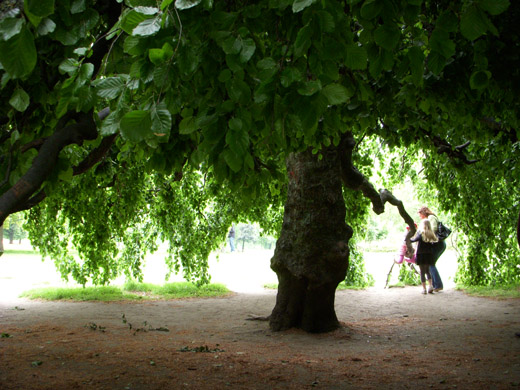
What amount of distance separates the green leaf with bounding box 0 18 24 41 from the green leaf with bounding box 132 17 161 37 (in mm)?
342

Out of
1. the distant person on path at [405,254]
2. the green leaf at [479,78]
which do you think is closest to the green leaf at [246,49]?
the green leaf at [479,78]

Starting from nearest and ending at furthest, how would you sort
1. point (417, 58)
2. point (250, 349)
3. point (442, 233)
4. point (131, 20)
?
1. point (131, 20)
2. point (417, 58)
3. point (250, 349)
4. point (442, 233)

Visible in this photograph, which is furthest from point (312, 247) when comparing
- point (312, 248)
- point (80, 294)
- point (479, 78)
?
point (80, 294)

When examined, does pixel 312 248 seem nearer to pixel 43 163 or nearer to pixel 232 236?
pixel 43 163

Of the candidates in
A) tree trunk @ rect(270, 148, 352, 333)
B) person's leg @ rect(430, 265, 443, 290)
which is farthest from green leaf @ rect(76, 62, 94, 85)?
person's leg @ rect(430, 265, 443, 290)

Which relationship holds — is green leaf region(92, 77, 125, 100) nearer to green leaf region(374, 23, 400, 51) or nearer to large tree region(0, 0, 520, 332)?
large tree region(0, 0, 520, 332)

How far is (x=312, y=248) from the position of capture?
20.0 feet

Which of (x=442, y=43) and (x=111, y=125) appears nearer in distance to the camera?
(x=442, y=43)

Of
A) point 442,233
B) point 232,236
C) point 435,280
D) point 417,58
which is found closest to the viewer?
point 417,58

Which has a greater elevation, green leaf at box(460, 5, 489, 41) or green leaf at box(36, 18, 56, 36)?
green leaf at box(36, 18, 56, 36)

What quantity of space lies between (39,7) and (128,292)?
10.7 meters

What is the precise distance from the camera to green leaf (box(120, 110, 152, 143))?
5.15 ft

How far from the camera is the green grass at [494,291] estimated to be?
1016 cm

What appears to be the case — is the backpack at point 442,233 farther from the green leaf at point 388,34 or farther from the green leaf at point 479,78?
the green leaf at point 388,34
